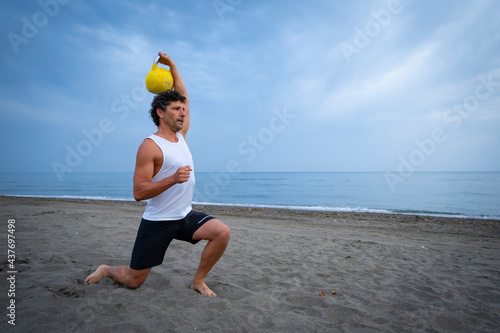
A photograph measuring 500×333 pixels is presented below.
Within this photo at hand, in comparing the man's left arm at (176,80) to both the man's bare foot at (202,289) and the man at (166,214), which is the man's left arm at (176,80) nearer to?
the man at (166,214)

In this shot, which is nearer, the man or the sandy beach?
the sandy beach

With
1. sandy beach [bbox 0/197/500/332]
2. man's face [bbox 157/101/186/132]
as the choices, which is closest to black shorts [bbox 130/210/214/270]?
sandy beach [bbox 0/197/500/332]

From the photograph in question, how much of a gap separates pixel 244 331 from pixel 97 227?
537 centimetres

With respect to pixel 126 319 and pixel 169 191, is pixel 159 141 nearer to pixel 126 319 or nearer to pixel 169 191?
pixel 169 191

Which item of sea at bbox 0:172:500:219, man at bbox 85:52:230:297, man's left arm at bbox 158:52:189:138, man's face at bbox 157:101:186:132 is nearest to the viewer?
man at bbox 85:52:230:297

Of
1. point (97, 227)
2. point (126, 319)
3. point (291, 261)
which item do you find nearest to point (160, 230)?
point (126, 319)

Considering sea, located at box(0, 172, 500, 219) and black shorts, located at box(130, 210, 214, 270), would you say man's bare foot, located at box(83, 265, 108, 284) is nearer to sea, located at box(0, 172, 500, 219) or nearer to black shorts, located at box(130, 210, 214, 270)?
black shorts, located at box(130, 210, 214, 270)

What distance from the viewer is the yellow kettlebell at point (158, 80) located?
10.0 feet

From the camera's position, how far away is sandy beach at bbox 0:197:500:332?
91.0 inches

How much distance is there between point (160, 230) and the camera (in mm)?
2777

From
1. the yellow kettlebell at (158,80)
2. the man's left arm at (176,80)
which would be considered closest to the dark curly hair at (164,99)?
the yellow kettlebell at (158,80)

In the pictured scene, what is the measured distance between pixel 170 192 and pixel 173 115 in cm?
80

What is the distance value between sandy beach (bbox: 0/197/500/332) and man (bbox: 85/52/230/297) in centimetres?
23

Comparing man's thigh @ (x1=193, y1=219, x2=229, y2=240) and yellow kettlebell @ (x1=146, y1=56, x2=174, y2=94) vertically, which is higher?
yellow kettlebell @ (x1=146, y1=56, x2=174, y2=94)
